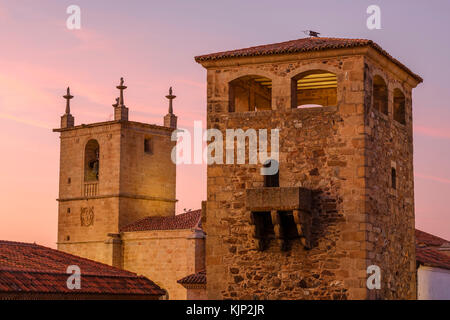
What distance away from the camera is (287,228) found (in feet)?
80.3

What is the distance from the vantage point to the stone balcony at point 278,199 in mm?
23719

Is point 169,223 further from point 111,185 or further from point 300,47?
point 300,47

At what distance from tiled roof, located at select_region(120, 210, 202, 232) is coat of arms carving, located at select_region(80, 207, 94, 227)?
2.61 metres

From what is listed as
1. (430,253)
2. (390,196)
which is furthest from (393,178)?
(430,253)

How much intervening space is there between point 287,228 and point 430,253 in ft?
35.8

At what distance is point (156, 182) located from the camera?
60406 millimetres

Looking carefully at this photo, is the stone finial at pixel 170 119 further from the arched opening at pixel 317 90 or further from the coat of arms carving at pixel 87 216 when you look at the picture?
the arched opening at pixel 317 90

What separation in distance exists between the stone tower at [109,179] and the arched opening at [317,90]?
29.8 metres

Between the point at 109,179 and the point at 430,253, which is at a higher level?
the point at 109,179

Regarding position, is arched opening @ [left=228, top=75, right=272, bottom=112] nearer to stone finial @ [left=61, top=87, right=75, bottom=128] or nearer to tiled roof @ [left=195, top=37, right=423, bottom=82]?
tiled roof @ [left=195, top=37, right=423, bottom=82]

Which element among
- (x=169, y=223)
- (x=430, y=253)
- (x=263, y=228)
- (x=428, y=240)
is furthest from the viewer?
(x=169, y=223)

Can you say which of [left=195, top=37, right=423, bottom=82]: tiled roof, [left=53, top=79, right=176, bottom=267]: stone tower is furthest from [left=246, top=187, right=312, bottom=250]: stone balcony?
[left=53, top=79, right=176, bottom=267]: stone tower
